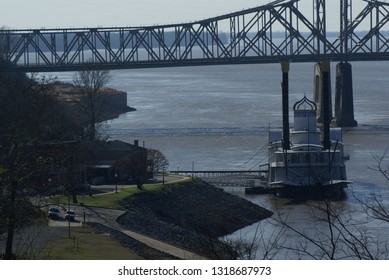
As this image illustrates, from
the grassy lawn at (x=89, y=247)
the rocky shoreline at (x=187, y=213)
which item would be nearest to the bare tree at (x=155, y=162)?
the rocky shoreline at (x=187, y=213)

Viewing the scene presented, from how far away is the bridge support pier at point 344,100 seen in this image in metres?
42.8

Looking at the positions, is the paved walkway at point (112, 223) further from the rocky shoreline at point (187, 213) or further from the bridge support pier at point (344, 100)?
the bridge support pier at point (344, 100)

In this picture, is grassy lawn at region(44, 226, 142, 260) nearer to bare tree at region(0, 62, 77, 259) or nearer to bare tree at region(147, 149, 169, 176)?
bare tree at region(0, 62, 77, 259)

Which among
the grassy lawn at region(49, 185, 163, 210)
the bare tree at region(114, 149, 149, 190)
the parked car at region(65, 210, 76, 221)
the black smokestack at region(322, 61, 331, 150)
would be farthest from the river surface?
the parked car at region(65, 210, 76, 221)

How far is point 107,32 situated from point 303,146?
916 inches

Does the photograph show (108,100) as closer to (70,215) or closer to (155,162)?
(155,162)

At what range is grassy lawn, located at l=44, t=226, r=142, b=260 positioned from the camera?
13.4 meters

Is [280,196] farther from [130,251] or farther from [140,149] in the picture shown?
[130,251]

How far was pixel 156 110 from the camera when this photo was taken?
51.9 metres

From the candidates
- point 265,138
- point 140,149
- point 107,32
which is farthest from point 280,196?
point 107,32

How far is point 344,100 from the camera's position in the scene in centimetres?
4431

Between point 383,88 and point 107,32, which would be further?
point 383,88

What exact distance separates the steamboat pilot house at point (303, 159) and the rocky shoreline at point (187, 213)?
197 centimetres

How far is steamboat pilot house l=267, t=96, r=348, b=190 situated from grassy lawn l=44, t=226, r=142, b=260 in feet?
29.4
